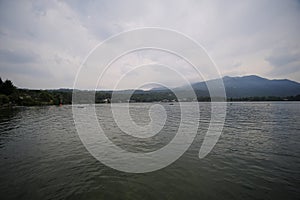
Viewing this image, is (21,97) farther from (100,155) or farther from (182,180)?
(182,180)

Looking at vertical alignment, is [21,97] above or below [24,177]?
above

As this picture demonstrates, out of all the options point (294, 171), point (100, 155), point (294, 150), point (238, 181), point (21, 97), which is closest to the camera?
point (238, 181)

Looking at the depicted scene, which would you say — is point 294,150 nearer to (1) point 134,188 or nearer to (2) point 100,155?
(1) point 134,188

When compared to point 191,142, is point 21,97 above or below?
above

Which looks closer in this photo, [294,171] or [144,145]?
[294,171]

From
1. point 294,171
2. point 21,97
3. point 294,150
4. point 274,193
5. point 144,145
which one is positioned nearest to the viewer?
point 274,193

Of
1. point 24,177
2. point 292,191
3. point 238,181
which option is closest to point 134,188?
point 238,181

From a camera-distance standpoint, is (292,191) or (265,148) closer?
(292,191)

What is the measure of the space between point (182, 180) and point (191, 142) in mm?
7214

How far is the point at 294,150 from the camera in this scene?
11.8 m

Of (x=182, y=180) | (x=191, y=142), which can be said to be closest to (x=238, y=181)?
(x=182, y=180)

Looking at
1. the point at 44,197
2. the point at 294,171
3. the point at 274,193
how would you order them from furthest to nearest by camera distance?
the point at 294,171 → the point at 274,193 → the point at 44,197

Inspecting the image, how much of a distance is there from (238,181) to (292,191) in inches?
77.5

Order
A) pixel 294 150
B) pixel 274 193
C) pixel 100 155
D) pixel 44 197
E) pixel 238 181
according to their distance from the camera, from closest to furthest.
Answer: pixel 44 197 < pixel 274 193 < pixel 238 181 < pixel 100 155 < pixel 294 150
